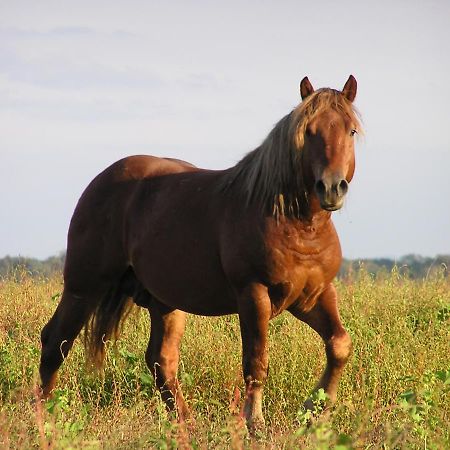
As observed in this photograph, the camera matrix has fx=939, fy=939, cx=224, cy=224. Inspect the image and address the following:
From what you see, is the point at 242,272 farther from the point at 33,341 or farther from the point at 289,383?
the point at 33,341

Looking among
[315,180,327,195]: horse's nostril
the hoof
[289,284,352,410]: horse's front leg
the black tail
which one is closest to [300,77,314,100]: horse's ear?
[315,180,327,195]: horse's nostril

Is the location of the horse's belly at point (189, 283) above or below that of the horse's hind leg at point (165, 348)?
above

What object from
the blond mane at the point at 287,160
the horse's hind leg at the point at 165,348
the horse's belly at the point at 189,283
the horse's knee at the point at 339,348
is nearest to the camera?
the blond mane at the point at 287,160

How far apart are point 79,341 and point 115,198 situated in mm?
1638

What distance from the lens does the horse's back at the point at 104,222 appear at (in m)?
7.20

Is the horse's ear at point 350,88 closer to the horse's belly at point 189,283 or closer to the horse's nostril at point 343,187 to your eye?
the horse's nostril at point 343,187

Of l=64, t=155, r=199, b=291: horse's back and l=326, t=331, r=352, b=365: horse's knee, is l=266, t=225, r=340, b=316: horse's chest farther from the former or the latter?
l=64, t=155, r=199, b=291: horse's back

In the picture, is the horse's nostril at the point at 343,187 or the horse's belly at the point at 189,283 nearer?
the horse's nostril at the point at 343,187

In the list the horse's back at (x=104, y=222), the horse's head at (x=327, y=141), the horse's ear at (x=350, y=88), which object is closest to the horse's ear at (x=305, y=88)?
the horse's head at (x=327, y=141)

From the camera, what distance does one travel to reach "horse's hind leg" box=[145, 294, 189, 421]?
23.5 ft

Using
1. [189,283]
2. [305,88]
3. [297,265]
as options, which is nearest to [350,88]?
[305,88]

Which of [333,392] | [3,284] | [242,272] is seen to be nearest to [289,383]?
[333,392]

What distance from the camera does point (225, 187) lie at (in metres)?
6.48

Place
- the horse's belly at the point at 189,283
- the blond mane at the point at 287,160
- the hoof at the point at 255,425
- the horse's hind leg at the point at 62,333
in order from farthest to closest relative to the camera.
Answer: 1. the horse's hind leg at the point at 62,333
2. the horse's belly at the point at 189,283
3. the blond mane at the point at 287,160
4. the hoof at the point at 255,425
